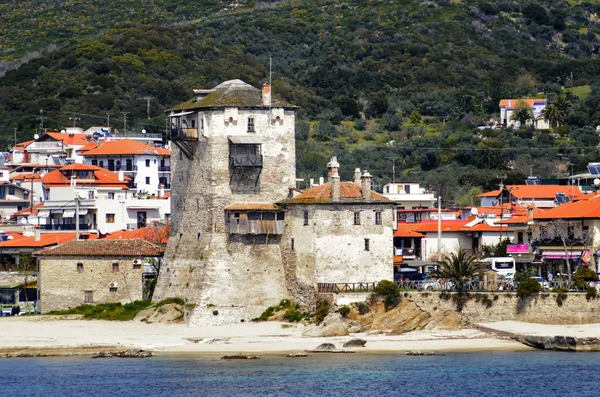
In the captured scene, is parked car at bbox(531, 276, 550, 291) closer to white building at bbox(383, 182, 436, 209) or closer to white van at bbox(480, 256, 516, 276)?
white van at bbox(480, 256, 516, 276)

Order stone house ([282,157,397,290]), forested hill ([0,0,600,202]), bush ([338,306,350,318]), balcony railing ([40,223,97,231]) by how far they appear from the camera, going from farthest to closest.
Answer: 1. forested hill ([0,0,600,202])
2. balcony railing ([40,223,97,231])
3. stone house ([282,157,397,290])
4. bush ([338,306,350,318])

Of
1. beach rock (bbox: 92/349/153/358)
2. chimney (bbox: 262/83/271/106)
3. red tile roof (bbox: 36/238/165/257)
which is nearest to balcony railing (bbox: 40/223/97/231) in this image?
red tile roof (bbox: 36/238/165/257)

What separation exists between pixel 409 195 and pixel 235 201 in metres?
35.9

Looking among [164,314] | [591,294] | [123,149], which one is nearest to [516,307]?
[591,294]

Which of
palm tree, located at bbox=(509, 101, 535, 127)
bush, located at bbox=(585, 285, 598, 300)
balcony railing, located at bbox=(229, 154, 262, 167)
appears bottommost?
bush, located at bbox=(585, 285, 598, 300)

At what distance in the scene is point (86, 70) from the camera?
181 meters

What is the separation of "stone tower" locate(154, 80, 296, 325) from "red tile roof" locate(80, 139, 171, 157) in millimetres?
43091

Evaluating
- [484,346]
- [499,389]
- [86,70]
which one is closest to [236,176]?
[484,346]

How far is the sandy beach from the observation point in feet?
247

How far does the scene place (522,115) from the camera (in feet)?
550

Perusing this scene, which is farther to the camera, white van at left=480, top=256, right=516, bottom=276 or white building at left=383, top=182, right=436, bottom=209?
white building at left=383, top=182, right=436, bottom=209

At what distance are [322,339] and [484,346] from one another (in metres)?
8.10

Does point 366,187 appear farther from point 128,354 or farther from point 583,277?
point 128,354

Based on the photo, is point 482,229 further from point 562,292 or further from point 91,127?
point 91,127
